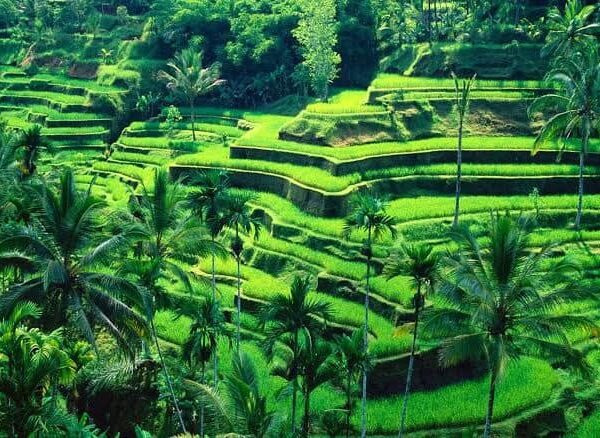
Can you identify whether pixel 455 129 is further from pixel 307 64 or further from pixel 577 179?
pixel 307 64

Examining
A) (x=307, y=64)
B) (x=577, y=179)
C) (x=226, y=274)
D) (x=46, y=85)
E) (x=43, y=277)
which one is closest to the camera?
(x=43, y=277)

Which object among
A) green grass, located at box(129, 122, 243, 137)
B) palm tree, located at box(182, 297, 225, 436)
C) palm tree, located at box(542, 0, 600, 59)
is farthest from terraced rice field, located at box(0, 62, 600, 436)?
palm tree, located at box(542, 0, 600, 59)

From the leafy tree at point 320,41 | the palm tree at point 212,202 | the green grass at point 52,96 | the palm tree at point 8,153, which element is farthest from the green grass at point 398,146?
the green grass at point 52,96

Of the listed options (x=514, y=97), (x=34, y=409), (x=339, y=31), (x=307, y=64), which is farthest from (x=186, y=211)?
(x=339, y=31)

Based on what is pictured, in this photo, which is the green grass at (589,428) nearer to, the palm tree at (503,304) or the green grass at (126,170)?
the palm tree at (503,304)

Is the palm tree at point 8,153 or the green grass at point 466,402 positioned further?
the palm tree at point 8,153

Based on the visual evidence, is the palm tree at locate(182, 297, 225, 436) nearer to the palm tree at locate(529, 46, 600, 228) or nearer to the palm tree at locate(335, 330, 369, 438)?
the palm tree at locate(335, 330, 369, 438)
